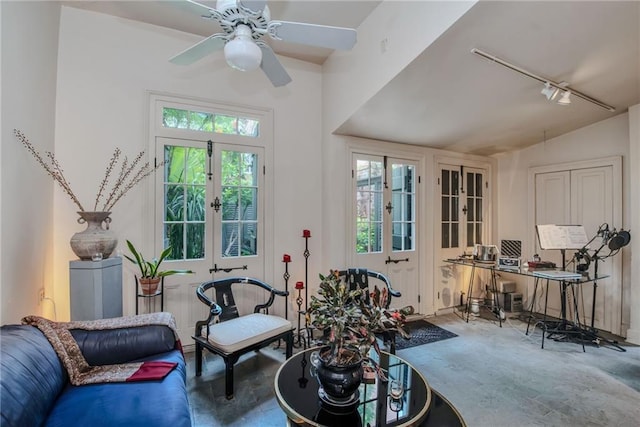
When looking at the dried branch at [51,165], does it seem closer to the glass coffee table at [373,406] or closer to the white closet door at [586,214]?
the glass coffee table at [373,406]

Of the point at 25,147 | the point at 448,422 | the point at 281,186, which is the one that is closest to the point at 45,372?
the point at 25,147

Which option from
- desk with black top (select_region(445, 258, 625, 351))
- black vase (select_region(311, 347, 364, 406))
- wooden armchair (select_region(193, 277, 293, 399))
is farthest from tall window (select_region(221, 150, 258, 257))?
desk with black top (select_region(445, 258, 625, 351))

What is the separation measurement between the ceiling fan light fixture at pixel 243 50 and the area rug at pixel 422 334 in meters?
3.01

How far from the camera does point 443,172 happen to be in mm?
4523

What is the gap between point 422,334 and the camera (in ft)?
12.1

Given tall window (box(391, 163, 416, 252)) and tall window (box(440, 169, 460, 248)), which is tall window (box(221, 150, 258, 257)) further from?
tall window (box(440, 169, 460, 248))

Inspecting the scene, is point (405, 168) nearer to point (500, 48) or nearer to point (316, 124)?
point (316, 124)

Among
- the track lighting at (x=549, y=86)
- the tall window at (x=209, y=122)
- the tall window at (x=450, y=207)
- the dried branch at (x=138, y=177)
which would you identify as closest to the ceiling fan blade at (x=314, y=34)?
the track lighting at (x=549, y=86)

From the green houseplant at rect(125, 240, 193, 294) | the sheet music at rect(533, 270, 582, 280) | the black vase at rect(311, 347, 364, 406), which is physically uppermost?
the green houseplant at rect(125, 240, 193, 294)

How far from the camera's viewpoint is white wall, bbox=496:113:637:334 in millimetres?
3637

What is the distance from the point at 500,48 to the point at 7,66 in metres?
3.31

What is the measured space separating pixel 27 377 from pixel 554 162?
558cm

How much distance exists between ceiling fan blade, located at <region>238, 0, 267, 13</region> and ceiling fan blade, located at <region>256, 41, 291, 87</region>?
0.96 feet

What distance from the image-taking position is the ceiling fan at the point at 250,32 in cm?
174
